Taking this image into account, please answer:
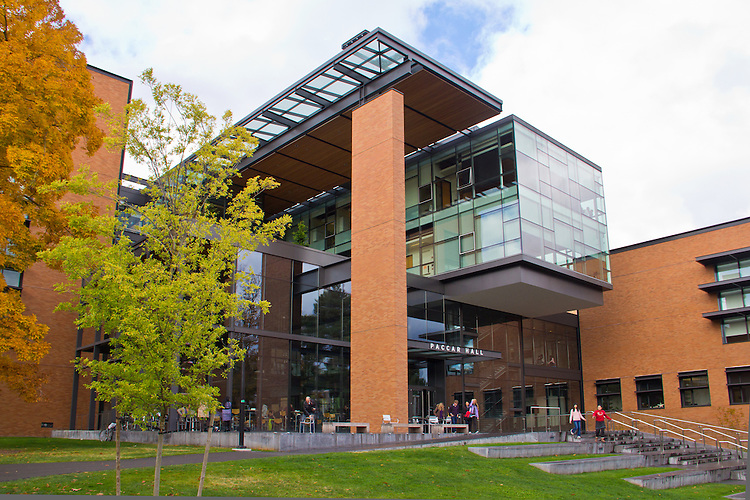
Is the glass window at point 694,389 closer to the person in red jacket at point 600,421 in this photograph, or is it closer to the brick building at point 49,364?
the person in red jacket at point 600,421

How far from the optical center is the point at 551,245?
101ft

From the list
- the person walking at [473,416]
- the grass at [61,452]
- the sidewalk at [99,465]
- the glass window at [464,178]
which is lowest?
the grass at [61,452]

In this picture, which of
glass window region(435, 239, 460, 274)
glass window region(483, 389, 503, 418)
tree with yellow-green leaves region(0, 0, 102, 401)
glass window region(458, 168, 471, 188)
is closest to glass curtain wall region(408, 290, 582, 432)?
glass window region(483, 389, 503, 418)

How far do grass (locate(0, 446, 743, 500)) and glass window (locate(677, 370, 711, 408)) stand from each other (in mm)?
16607

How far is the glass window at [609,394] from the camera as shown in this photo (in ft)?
123

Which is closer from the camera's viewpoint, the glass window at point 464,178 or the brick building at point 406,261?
the brick building at point 406,261

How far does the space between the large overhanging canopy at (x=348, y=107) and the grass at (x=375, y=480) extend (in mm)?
16387

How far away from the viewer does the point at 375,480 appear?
1320 cm

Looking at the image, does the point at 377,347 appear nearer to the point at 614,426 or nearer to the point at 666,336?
the point at 614,426

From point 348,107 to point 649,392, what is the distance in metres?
23.3

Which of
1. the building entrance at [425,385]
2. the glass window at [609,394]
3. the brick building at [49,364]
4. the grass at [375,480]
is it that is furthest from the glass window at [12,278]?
the glass window at [609,394]

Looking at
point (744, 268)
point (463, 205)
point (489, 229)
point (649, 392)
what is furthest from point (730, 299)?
point (463, 205)

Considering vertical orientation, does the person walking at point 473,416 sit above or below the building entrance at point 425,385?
below

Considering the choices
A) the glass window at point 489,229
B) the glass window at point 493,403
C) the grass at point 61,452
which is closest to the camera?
the grass at point 61,452
